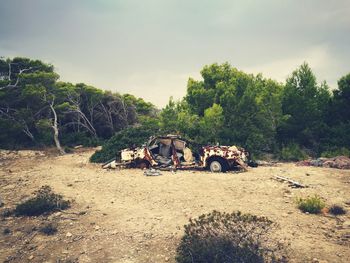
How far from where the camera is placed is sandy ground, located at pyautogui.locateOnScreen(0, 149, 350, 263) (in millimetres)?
5758

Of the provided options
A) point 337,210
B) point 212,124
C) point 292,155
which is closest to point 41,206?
point 337,210

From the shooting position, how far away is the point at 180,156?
523 inches

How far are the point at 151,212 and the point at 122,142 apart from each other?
10.4 m

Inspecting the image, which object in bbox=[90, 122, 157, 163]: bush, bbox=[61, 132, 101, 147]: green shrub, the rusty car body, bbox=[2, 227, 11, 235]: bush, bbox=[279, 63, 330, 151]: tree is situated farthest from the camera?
bbox=[61, 132, 101, 147]: green shrub

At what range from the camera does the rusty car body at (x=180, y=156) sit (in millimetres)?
12648

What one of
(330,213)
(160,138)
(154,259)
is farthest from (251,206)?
(160,138)

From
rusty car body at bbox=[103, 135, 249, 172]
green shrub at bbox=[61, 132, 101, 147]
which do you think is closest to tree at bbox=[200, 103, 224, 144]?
rusty car body at bbox=[103, 135, 249, 172]

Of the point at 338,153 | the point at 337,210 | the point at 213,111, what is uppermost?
the point at 213,111

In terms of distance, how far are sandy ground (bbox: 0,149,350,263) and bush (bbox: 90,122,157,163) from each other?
417 cm

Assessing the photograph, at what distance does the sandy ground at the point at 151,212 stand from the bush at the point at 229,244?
1.12 feet

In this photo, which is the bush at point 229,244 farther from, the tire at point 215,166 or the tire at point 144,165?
the tire at point 144,165

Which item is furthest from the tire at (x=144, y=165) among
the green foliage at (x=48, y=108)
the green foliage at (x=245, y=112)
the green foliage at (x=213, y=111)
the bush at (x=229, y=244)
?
the green foliage at (x=48, y=108)

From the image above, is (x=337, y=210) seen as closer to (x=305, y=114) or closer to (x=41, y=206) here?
(x=41, y=206)

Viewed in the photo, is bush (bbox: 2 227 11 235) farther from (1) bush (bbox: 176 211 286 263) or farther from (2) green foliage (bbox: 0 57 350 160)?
(2) green foliage (bbox: 0 57 350 160)
